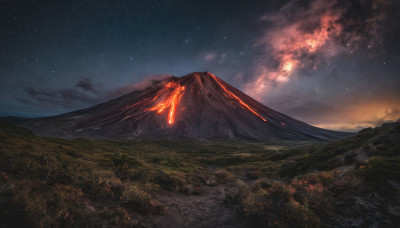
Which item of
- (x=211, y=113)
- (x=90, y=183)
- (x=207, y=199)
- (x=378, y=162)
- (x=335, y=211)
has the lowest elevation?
(x=207, y=199)

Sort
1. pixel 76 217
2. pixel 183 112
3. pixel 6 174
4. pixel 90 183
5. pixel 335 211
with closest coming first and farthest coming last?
pixel 76 217
pixel 335 211
pixel 6 174
pixel 90 183
pixel 183 112

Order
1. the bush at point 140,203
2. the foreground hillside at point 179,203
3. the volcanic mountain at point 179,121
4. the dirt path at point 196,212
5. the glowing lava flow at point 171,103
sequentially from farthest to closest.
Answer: the glowing lava flow at point 171,103
the volcanic mountain at point 179,121
the dirt path at point 196,212
the bush at point 140,203
the foreground hillside at point 179,203

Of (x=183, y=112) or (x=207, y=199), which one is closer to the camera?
(x=207, y=199)

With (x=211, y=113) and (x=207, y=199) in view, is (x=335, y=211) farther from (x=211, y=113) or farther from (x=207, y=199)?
(x=211, y=113)

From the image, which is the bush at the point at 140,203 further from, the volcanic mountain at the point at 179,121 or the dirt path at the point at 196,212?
the volcanic mountain at the point at 179,121

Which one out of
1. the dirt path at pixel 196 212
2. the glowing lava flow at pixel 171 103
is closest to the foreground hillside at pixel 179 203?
the dirt path at pixel 196 212

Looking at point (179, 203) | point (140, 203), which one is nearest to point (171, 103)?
point (179, 203)

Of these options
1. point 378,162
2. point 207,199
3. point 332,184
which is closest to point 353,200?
point 332,184

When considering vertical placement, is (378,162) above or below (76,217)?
above
